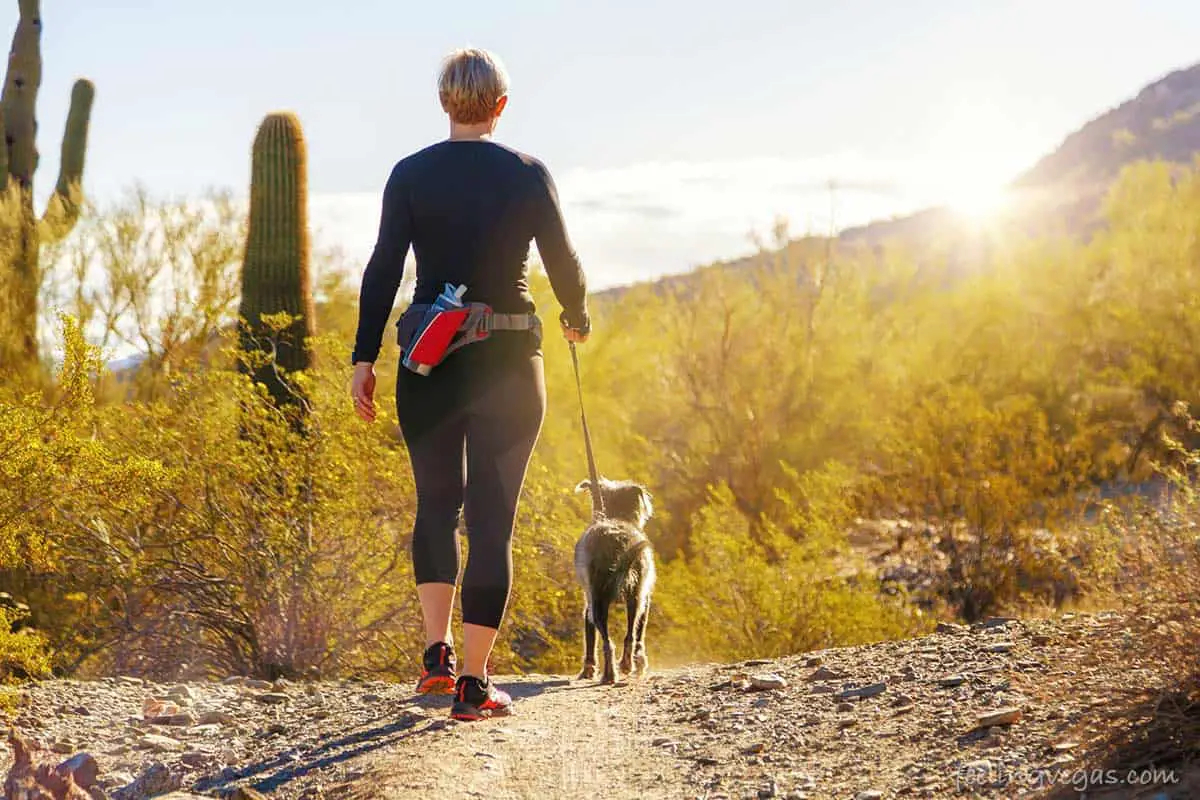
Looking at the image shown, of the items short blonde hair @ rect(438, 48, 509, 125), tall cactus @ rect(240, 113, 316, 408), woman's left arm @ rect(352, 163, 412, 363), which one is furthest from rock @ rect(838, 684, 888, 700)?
tall cactus @ rect(240, 113, 316, 408)

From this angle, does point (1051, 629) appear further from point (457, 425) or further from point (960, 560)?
point (960, 560)

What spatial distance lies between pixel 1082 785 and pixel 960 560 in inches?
397

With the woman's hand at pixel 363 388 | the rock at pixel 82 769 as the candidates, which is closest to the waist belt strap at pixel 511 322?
the woman's hand at pixel 363 388

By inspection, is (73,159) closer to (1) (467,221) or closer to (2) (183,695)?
(2) (183,695)

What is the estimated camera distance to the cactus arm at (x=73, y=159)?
16781 millimetres

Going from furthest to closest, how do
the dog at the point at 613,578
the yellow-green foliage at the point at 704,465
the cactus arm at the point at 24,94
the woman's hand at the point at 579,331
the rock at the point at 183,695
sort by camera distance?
the cactus arm at the point at 24,94 < the yellow-green foliage at the point at 704,465 < the dog at the point at 613,578 < the rock at the point at 183,695 < the woman's hand at the point at 579,331

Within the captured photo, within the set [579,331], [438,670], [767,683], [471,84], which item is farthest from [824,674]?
[471,84]

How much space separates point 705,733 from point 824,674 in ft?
3.10

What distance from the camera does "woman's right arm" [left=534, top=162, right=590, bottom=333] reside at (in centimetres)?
442

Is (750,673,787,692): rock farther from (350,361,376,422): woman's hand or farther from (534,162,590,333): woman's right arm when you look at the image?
(350,361,376,422): woman's hand

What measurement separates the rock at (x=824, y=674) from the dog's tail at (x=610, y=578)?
4.35ft

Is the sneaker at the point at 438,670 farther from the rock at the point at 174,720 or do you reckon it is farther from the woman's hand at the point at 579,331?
the woman's hand at the point at 579,331

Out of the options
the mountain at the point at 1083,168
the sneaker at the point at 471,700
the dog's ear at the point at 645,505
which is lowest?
the sneaker at the point at 471,700

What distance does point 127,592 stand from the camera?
9.59 m
